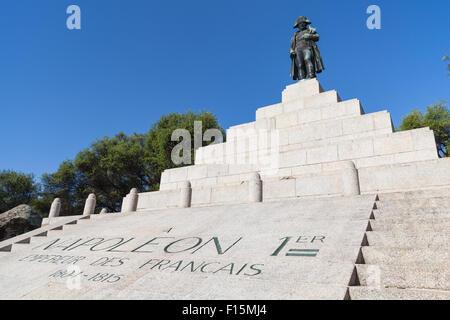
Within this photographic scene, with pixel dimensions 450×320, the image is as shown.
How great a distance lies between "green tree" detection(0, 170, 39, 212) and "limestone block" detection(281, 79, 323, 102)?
41751 millimetres

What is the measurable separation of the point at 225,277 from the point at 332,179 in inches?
277

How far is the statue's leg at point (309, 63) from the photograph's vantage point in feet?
58.9

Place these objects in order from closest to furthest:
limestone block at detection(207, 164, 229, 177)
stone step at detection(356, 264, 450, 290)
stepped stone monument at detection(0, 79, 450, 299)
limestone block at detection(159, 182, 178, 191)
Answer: stone step at detection(356, 264, 450, 290), stepped stone monument at detection(0, 79, 450, 299), limestone block at detection(207, 164, 229, 177), limestone block at detection(159, 182, 178, 191)

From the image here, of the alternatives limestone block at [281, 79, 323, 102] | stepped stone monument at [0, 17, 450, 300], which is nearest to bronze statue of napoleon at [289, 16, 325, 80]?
limestone block at [281, 79, 323, 102]

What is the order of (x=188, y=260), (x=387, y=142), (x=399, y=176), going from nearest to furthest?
(x=188, y=260) < (x=399, y=176) < (x=387, y=142)

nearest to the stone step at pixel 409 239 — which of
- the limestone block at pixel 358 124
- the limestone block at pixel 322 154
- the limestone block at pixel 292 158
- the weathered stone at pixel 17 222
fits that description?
the limestone block at pixel 322 154

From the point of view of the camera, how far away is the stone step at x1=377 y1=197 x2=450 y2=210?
6.94m

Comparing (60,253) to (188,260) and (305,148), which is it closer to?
(188,260)

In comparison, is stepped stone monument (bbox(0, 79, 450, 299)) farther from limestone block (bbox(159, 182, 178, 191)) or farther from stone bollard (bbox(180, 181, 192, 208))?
limestone block (bbox(159, 182, 178, 191))

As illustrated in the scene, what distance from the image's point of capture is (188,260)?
560 centimetres

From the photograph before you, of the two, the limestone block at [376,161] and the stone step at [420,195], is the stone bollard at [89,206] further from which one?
the stone step at [420,195]

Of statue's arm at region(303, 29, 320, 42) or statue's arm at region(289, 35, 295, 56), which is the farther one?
statue's arm at region(289, 35, 295, 56)

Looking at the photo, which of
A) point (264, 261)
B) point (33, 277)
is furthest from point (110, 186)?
point (264, 261)

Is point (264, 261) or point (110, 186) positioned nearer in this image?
point (264, 261)
